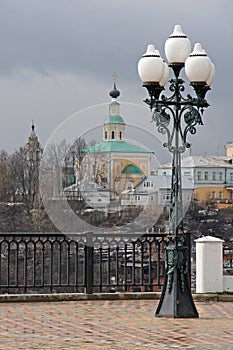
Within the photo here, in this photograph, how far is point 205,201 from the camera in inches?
2972

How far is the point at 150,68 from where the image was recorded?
11.1m

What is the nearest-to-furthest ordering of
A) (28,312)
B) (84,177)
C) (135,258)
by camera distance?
(28,312) < (135,258) < (84,177)

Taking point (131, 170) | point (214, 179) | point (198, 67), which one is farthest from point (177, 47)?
point (214, 179)

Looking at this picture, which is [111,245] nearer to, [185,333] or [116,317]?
[116,317]

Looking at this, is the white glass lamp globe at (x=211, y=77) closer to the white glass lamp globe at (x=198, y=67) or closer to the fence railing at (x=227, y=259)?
the white glass lamp globe at (x=198, y=67)

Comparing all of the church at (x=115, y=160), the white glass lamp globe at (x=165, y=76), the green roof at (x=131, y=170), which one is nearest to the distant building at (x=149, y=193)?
the church at (x=115, y=160)

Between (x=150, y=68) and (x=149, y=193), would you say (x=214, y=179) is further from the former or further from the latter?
(x=150, y=68)

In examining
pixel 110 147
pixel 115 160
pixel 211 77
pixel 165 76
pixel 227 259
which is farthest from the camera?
pixel 115 160

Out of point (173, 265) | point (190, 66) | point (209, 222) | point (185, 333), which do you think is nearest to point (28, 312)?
point (173, 265)

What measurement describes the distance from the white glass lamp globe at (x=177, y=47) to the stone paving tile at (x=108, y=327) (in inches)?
134

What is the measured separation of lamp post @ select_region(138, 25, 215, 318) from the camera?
36.6 ft

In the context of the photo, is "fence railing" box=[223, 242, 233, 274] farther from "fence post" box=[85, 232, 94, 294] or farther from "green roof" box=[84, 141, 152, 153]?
"green roof" box=[84, 141, 152, 153]

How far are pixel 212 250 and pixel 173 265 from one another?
2.36m

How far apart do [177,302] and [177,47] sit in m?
3.33
